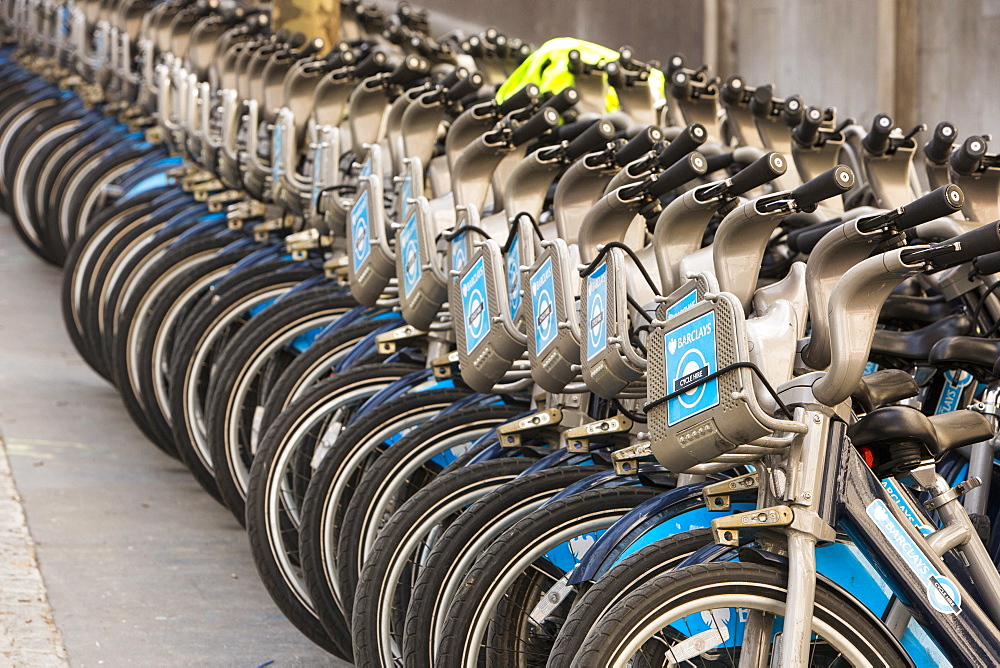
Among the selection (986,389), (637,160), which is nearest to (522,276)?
(637,160)

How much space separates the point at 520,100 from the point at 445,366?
0.77 m

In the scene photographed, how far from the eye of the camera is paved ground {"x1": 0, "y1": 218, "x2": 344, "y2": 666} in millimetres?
4363

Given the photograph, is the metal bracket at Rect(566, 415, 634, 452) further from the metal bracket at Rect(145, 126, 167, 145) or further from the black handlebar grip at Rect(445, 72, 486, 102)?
the metal bracket at Rect(145, 126, 167, 145)

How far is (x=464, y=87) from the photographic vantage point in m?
4.62

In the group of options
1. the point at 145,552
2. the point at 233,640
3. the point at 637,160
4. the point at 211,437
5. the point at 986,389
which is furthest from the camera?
the point at 145,552

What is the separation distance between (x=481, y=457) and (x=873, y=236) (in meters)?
1.22

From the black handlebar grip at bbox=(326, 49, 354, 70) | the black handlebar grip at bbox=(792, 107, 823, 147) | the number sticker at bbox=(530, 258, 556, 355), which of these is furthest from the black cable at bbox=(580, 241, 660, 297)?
the black handlebar grip at bbox=(326, 49, 354, 70)

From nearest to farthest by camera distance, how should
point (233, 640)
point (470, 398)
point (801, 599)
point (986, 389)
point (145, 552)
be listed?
point (801, 599)
point (986, 389)
point (470, 398)
point (233, 640)
point (145, 552)

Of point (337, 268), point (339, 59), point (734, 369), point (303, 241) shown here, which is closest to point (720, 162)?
point (734, 369)

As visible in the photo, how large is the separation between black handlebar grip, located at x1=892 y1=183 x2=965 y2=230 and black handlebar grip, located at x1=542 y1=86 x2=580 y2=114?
157 centimetres

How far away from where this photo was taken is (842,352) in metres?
2.40

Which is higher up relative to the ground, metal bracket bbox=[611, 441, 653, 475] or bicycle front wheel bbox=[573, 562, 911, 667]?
metal bracket bbox=[611, 441, 653, 475]

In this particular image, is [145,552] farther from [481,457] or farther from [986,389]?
[986,389]

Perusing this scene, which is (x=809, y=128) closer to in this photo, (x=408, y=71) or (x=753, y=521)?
(x=408, y=71)
